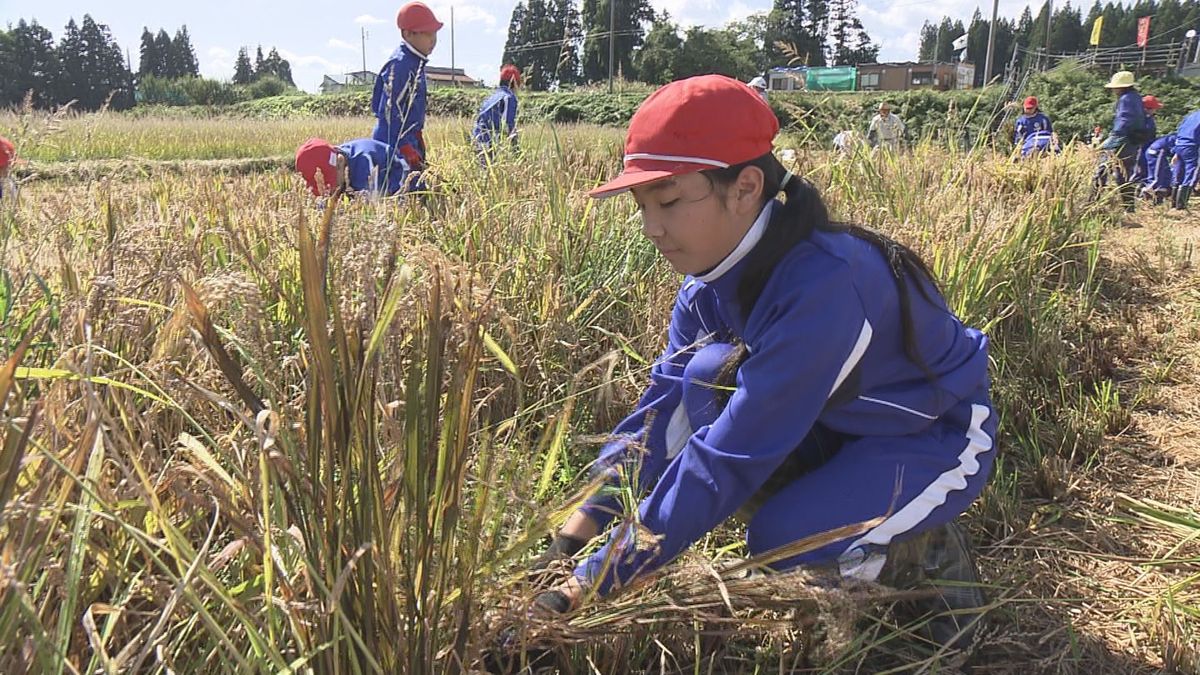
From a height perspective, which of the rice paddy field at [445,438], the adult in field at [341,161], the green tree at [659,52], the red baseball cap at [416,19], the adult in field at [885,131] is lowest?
the rice paddy field at [445,438]

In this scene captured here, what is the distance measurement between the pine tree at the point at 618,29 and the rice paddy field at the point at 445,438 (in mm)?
41345

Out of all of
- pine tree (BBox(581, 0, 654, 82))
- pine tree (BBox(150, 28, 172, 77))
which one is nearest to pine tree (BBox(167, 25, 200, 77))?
pine tree (BBox(150, 28, 172, 77))

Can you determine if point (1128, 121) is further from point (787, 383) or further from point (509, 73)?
point (787, 383)

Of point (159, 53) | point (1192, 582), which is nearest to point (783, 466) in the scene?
point (1192, 582)

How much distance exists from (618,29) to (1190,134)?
39.9m

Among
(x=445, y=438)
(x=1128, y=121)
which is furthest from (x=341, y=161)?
(x=1128, y=121)

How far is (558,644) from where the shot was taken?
1.04 m

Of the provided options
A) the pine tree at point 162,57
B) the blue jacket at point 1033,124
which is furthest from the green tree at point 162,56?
the blue jacket at point 1033,124

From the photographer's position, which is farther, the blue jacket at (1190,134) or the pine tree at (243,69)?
the pine tree at (243,69)

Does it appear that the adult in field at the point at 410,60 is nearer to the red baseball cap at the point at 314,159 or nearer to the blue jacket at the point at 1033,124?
the red baseball cap at the point at 314,159

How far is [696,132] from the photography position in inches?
47.6

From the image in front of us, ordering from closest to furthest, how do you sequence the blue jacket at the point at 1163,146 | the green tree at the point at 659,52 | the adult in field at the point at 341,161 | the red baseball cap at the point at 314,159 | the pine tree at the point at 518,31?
the adult in field at the point at 341,161 → the red baseball cap at the point at 314,159 → the blue jacket at the point at 1163,146 → the green tree at the point at 659,52 → the pine tree at the point at 518,31

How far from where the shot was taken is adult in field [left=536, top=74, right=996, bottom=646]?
1179mm

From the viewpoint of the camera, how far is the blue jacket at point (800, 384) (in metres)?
1.17
